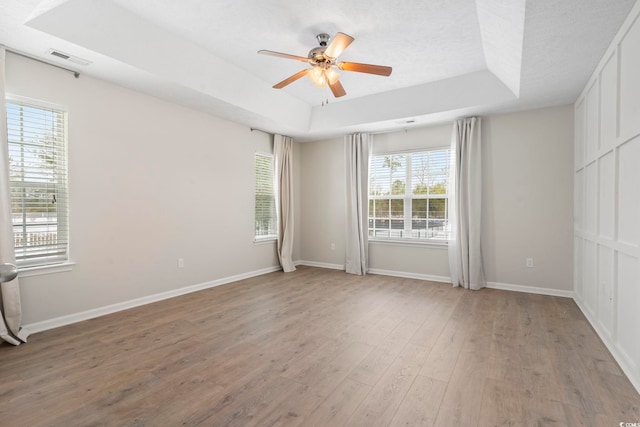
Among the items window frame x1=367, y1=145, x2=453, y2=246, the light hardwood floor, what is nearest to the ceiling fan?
window frame x1=367, y1=145, x2=453, y2=246

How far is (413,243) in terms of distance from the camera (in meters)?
5.43

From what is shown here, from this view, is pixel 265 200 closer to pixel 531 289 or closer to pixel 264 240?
pixel 264 240

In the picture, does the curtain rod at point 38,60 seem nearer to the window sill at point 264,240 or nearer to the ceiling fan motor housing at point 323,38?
the ceiling fan motor housing at point 323,38

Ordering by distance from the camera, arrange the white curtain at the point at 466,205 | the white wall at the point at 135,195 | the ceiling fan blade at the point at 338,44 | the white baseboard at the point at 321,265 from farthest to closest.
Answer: the white baseboard at the point at 321,265 → the white curtain at the point at 466,205 → the white wall at the point at 135,195 → the ceiling fan blade at the point at 338,44

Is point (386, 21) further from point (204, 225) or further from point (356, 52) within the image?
point (204, 225)

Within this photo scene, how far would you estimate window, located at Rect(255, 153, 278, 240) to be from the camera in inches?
225

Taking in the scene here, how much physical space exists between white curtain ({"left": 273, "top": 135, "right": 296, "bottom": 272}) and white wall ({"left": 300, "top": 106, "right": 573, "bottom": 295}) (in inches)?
81.4

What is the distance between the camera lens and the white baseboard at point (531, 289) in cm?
426

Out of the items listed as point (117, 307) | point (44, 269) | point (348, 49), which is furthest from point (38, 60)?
point (348, 49)

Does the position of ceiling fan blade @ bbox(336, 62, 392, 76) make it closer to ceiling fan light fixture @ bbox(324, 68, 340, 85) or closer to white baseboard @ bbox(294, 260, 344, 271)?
ceiling fan light fixture @ bbox(324, 68, 340, 85)

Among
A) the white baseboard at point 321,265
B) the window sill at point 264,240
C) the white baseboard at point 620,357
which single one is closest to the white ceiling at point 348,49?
the window sill at point 264,240

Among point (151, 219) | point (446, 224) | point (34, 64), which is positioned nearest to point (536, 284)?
point (446, 224)

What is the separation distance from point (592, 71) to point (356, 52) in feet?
7.84

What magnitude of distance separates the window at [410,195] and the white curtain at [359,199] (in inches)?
6.7
